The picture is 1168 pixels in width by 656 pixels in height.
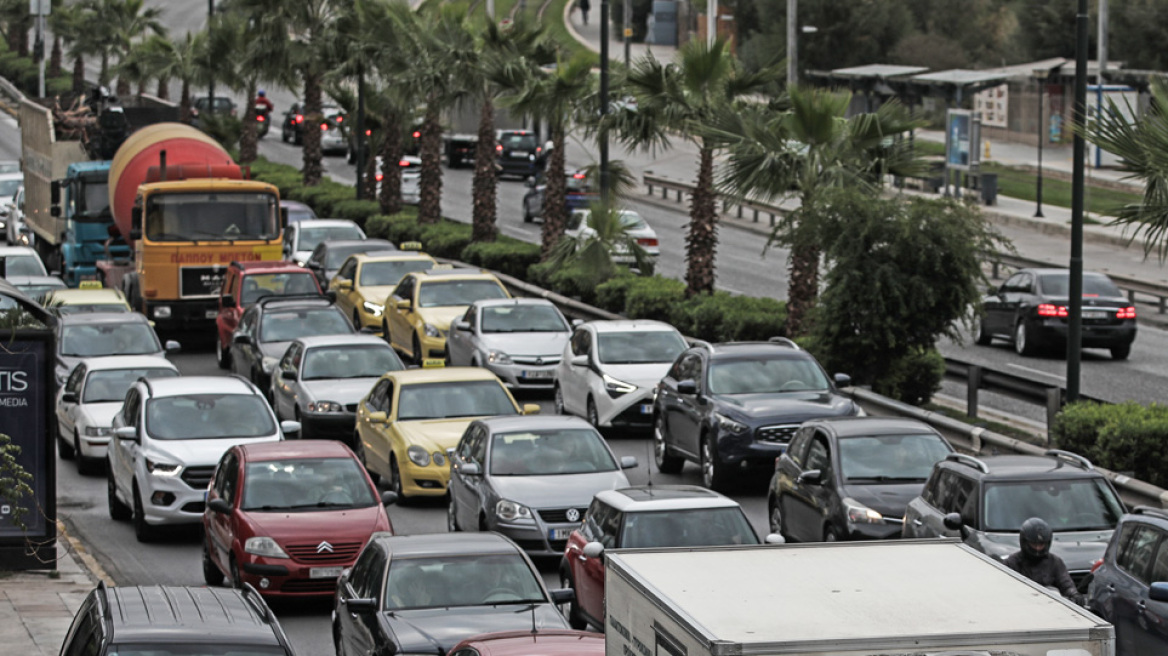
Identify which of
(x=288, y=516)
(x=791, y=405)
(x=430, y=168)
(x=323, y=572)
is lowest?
(x=323, y=572)

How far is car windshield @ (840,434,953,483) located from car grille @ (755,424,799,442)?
9.41ft

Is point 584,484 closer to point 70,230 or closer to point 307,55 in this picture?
point 70,230

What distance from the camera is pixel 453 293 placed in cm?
3059

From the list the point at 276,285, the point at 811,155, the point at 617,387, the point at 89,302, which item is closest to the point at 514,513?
the point at 617,387

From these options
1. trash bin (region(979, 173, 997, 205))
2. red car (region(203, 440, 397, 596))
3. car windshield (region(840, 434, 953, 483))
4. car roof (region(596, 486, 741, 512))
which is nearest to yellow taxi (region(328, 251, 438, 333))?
red car (region(203, 440, 397, 596))

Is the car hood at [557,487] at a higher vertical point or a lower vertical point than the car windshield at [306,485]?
lower

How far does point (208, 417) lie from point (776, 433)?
21.1ft

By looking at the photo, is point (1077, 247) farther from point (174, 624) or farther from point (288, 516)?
point (174, 624)

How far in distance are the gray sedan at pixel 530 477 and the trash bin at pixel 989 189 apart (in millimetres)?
38226

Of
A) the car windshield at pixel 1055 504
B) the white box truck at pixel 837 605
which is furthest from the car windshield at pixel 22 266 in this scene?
the white box truck at pixel 837 605

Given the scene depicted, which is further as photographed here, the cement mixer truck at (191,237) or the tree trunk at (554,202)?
the tree trunk at (554,202)

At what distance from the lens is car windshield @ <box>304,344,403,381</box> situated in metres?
24.8

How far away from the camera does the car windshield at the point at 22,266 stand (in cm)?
3522

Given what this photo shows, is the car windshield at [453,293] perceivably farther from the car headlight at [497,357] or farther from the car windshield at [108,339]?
the car windshield at [108,339]
